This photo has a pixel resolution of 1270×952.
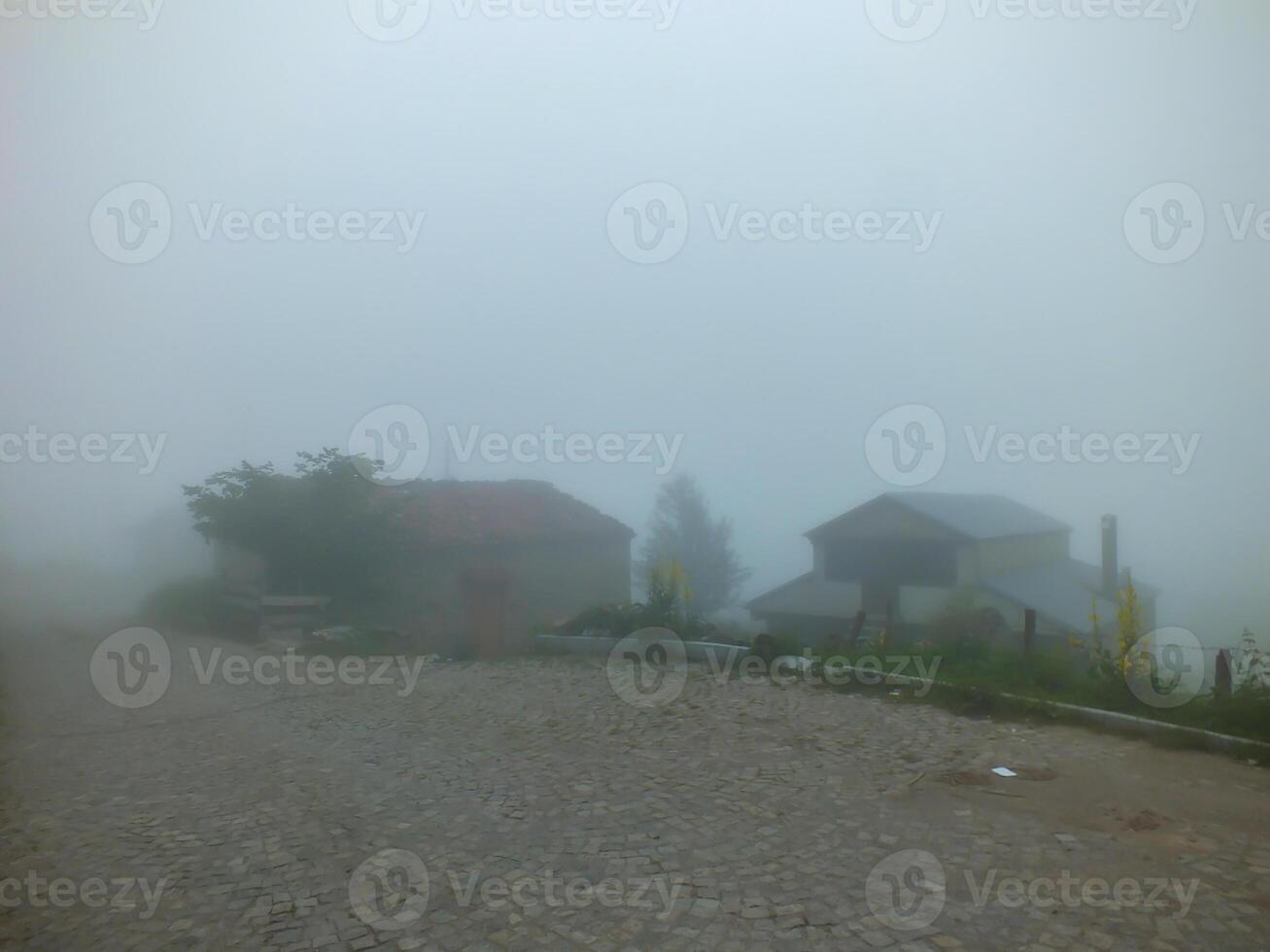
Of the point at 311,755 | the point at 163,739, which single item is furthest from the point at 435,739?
the point at 163,739

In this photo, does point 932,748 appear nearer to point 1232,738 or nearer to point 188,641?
point 1232,738

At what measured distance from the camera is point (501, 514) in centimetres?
1572

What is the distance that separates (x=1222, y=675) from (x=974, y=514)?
6054 millimetres

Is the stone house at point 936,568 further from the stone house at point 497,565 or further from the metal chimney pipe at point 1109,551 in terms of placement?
the stone house at point 497,565

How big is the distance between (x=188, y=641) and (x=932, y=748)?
8.52 m

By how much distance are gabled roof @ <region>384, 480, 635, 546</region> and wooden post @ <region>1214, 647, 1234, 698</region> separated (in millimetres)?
9047

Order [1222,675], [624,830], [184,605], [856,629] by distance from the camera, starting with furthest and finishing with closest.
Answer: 1. [856,629]
2. [184,605]
3. [1222,675]
4. [624,830]

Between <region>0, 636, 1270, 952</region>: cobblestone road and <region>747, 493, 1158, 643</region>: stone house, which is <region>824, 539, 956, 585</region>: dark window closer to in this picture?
<region>747, 493, 1158, 643</region>: stone house

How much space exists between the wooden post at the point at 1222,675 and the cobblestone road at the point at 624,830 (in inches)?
52.0

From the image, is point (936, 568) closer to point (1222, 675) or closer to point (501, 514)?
point (1222, 675)

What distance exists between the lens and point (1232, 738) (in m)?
6.70

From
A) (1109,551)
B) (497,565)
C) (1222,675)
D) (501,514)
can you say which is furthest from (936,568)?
(501,514)

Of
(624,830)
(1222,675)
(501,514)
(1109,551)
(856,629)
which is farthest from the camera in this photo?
(501,514)

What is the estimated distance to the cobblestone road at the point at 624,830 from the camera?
Result: 3910 mm
